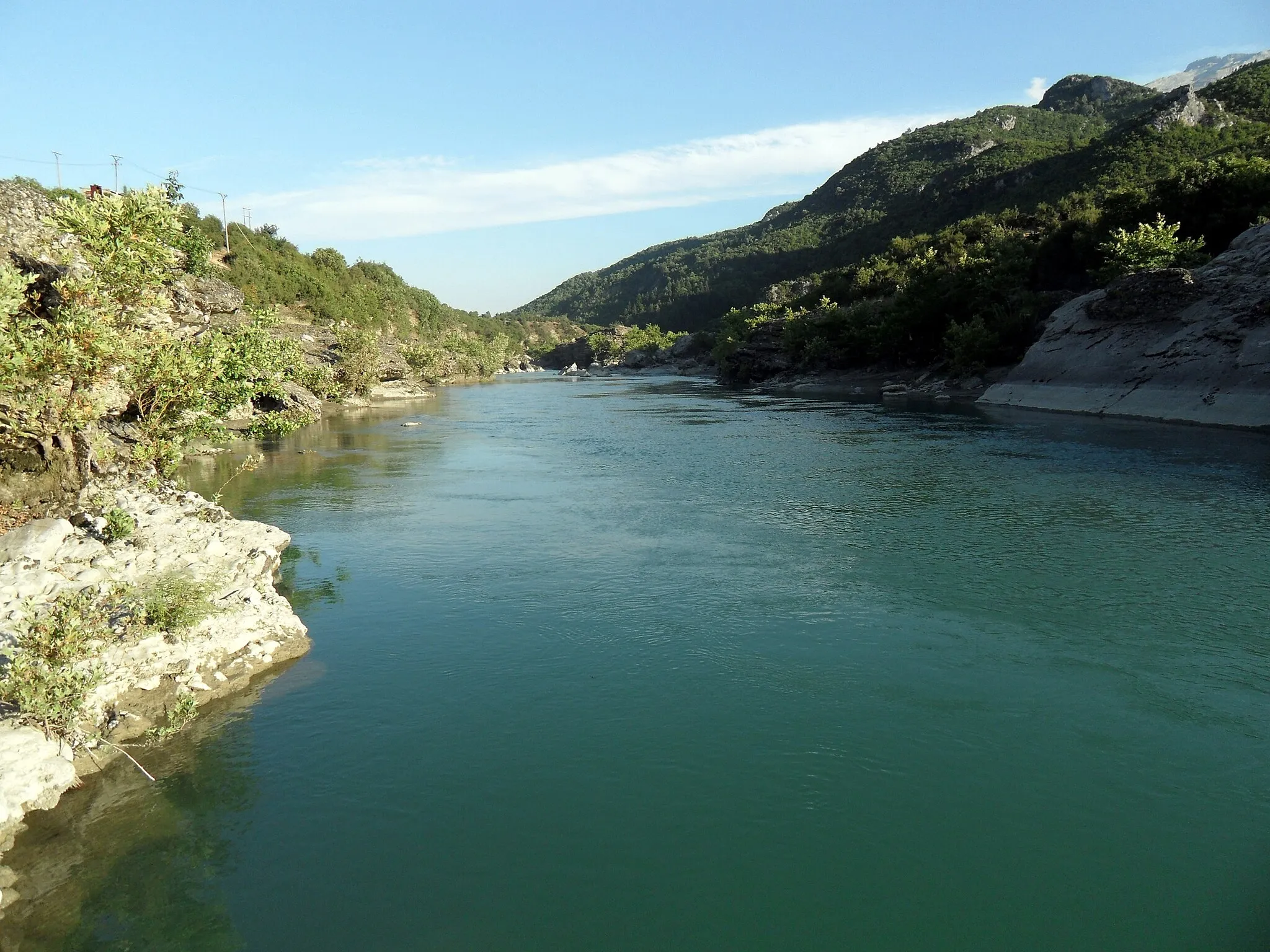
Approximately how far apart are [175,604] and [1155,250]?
6829cm

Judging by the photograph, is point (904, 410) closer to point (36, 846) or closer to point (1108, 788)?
point (1108, 788)

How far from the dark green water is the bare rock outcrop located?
22.9 m

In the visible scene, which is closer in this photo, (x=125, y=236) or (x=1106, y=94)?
(x=125, y=236)

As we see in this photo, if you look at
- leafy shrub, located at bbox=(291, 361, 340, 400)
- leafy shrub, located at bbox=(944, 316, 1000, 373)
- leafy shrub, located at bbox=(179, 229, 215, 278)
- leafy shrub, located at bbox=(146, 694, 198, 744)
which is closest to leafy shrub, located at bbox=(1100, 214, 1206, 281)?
leafy shrub, located at bbox=(944, 316, 1000, 373)

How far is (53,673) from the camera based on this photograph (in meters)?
10.5

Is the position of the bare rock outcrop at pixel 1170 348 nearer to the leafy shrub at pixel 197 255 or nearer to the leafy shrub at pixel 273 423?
the leafy shrub at pixel 273 423

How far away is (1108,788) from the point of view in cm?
1044

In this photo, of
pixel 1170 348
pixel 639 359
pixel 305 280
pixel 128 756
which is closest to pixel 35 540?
pixel 128 756

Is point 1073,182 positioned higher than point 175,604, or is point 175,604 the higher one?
point 1073,182

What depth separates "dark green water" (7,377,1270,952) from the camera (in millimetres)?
8445

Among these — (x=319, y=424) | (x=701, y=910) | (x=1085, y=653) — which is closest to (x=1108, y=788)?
(x=1085, y=653)

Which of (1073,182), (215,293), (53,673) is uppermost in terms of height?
(1073,182)

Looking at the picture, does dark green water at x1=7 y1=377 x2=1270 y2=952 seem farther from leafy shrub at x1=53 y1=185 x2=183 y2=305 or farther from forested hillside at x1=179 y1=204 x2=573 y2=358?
forested hillside at x1=179 y1=204 x2=573 y2=358

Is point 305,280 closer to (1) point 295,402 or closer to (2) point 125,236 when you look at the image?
(1) point 295,402
